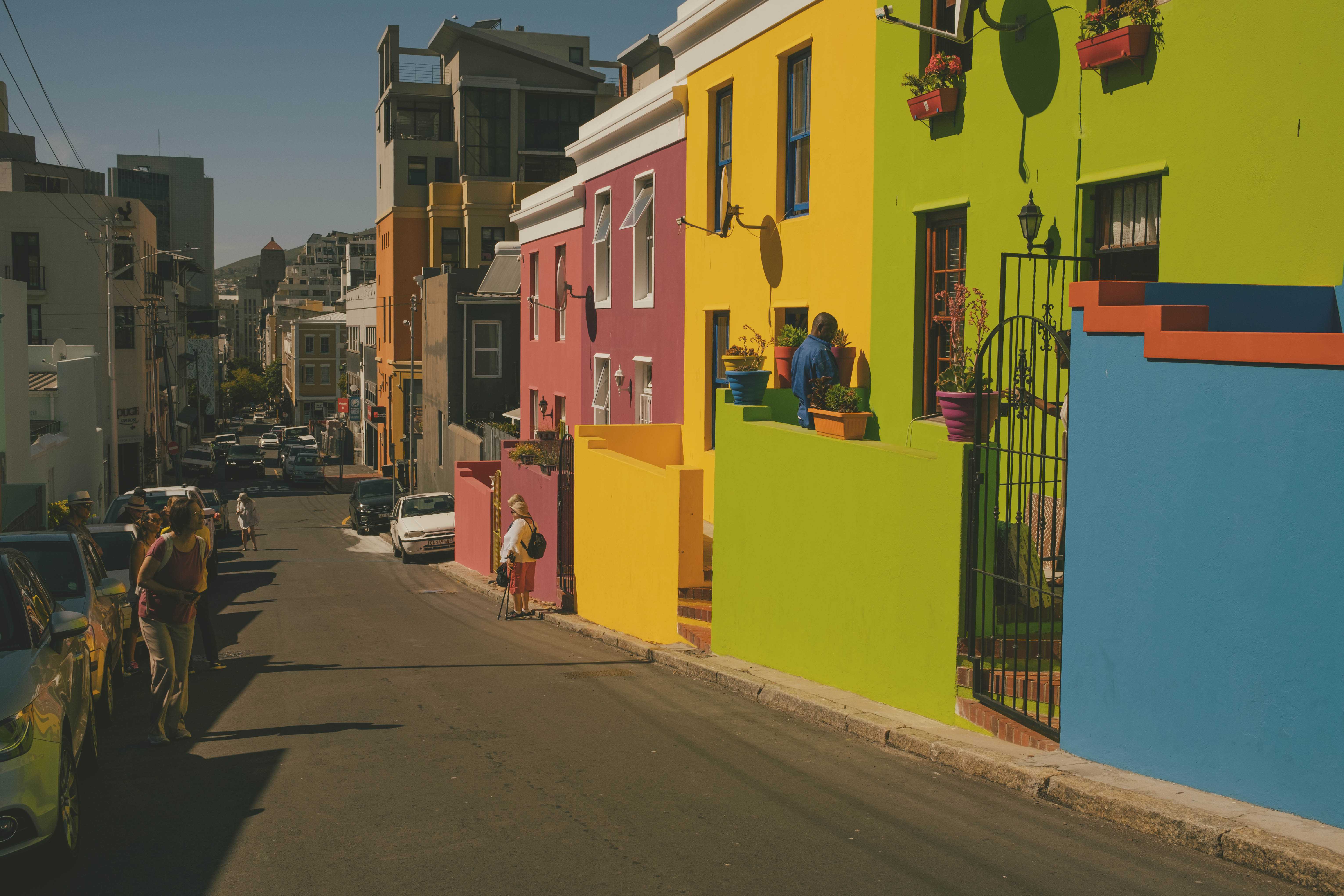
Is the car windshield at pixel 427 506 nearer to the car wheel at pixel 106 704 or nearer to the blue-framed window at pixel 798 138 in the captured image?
→ the blue-framed window at pixel 798 138

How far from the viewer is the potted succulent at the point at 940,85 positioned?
990 cm

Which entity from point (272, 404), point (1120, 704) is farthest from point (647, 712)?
point (272, 404)

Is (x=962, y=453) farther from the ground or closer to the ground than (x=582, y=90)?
closer to the ground

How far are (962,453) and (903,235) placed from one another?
400 centimetres

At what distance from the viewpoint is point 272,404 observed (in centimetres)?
14975

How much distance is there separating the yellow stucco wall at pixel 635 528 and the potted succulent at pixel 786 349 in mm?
1473

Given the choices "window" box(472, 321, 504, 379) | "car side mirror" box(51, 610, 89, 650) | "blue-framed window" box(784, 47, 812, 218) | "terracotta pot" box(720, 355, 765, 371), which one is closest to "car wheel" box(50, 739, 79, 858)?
"car side mirror" box(51, 610, 89, 650)

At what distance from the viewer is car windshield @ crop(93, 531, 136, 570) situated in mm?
17016

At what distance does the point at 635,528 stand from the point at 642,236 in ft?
23.3

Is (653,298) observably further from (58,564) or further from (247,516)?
(247,516)

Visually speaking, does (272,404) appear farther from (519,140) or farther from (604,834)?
(604,834)

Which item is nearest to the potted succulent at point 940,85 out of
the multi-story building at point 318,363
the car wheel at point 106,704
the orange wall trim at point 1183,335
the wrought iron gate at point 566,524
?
the orange wall trim at point 1183,335

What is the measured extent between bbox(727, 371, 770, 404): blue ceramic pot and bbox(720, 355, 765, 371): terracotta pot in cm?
36

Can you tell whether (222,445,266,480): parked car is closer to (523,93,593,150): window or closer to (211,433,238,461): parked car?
(211,433,238,461): parked car
